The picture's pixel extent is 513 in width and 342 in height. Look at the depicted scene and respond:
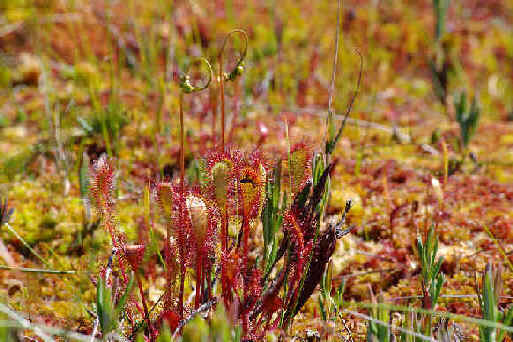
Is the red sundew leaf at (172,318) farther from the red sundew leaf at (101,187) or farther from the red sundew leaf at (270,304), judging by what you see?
the red sundew leaf at (101,187)

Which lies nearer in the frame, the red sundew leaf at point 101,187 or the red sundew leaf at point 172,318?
the red sundew leaf at point 172,318

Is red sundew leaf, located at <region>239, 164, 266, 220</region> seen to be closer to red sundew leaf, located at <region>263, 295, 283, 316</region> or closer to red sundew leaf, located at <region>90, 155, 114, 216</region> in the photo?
red sundew leaf, located at <region>263, 295, 283, 316</region>

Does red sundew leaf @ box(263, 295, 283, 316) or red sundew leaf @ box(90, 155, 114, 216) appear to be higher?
red sundew leaf @ box(90, 155, 114, 216)

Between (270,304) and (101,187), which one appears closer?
(270,304)

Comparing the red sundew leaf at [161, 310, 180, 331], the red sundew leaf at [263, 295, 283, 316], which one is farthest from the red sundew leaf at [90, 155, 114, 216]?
the red sundew leaf at [263, 295, 283, 316]

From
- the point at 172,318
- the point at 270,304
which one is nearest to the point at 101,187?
the point at 172,318

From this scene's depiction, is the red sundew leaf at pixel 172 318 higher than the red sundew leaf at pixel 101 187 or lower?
lower

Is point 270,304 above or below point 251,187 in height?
below

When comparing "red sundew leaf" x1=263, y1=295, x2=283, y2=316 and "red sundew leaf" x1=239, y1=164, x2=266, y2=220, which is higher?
→ "red sundew leaf" x1=239, y1=164, x2=266, y2=220

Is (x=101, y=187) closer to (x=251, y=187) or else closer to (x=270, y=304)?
(x=251, y=187)

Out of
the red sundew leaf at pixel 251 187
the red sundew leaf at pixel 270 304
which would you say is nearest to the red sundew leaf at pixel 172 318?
the red sundew leaf at pixel 270 304

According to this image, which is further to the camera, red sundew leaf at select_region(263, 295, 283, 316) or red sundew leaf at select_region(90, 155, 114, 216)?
red sundew leaf at select_region(90, 155, 114, 216)

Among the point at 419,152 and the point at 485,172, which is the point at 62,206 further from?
the point at 485,172
